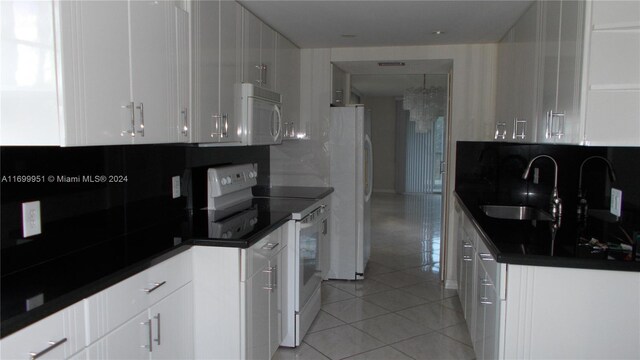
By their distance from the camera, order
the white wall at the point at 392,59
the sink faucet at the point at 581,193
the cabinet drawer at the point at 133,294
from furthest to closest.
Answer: the white wall at the point at 392,59
the sink faucet at the point at 581,193
the cabinet drawer at the point at 133,294

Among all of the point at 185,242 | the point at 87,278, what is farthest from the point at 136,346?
the point at 185,242

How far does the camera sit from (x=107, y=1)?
185 cm

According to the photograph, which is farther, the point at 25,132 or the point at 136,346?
the point at 136,346

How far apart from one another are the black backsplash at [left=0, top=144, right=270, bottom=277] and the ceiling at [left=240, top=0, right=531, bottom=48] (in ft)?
3.98

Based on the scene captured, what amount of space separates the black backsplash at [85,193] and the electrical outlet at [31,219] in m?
0.02

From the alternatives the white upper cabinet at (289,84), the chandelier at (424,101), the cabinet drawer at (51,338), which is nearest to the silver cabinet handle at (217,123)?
the white upper cabinet at (289,84)

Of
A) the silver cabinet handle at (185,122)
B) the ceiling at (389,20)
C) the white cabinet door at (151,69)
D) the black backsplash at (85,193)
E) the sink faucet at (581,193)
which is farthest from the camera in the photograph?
the ceiling at (389,20)

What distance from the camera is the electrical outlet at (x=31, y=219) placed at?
1938 mm

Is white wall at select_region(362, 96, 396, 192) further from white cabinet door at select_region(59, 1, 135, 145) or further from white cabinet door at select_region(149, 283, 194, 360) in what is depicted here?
white cabinet door at select_region(59, 1, 135, 145)

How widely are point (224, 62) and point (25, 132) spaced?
1.60m

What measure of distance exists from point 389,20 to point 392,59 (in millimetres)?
1148

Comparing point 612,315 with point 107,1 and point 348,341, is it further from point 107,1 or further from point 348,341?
point 107,1

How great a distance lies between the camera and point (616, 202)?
2729mm

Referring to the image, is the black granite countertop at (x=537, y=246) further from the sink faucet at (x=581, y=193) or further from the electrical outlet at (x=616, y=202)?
the electrical outlet at (x=616, y=202)
